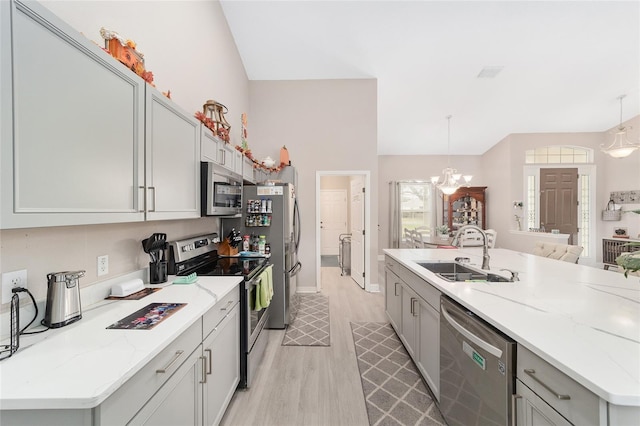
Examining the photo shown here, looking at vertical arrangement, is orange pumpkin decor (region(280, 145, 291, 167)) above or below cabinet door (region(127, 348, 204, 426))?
above

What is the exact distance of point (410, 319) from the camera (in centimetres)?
223

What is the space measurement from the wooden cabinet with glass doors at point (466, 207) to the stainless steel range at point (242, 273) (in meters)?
6.23

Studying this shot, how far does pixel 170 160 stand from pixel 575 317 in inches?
90.6

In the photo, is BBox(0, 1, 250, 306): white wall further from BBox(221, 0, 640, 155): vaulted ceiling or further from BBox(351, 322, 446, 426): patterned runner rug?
BBox(351, 322, 446, 426): patterned runner rug

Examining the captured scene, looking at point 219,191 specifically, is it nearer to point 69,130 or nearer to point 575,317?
point 69,130

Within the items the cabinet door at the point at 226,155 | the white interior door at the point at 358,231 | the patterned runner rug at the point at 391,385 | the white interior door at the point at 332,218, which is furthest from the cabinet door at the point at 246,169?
the white interior door at the point at 332,218

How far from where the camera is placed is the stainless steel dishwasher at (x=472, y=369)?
106 centimetres

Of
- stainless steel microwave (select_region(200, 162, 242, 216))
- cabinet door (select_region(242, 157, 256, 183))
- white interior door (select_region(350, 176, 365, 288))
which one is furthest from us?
white interior door (select_region(350, 176, 365, 288))

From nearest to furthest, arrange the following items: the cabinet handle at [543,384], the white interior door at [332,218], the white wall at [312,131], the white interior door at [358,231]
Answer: the cabinet handle at [543,384]
the white wall at [312,131]
the white interior door at [358,231]
the white interior door at [332,218]

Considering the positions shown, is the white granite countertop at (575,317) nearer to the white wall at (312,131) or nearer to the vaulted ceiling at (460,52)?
the white wall at (312,131)

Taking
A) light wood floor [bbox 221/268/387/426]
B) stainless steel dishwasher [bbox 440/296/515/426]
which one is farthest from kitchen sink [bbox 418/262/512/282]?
light wood floor [bbox 221/268/387/426]

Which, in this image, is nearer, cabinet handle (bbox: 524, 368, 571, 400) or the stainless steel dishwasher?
cabinet handle (bbox: 524, 368, 571, 400)

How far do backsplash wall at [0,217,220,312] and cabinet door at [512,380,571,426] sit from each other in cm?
209

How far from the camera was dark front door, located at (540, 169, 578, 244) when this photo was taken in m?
6.06
